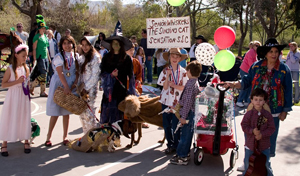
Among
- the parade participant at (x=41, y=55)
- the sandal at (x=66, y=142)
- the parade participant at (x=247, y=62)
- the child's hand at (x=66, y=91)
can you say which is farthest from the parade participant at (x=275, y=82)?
the parade participant at (x=41, y=55)

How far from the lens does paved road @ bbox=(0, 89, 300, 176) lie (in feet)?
17.0

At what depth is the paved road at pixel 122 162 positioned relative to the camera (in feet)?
17.0

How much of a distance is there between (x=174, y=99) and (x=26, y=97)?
8.01 ft

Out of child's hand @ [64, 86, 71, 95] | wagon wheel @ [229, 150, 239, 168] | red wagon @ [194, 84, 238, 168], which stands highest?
child's hand @ [64, 86, 71, 95]

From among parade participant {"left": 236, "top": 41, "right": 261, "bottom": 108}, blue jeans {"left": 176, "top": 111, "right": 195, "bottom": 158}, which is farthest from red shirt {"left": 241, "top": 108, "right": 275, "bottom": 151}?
parade participant {"left": 236, "top": 41, "right": 261, "bottom": 108}

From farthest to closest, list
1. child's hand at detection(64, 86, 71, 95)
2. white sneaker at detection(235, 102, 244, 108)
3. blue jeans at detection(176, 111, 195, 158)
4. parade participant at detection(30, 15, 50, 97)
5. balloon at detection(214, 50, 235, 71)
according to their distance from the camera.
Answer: parade participant at detection(30, 15, 50, 97) → white sneaker at detection(235, 102, 244, 108) → child's hand at detection(64, 86, 71, 95) → balloon at detection(214, 50, 235, 71) → blue jeans at detection(176, 111, 195, 158)

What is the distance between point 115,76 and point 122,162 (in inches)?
57.9

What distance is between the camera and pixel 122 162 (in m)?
5.58

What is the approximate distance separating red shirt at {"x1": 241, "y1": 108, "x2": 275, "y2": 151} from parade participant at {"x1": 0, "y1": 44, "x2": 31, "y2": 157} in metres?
3.50

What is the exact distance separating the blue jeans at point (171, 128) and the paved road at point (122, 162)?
10.5 inches

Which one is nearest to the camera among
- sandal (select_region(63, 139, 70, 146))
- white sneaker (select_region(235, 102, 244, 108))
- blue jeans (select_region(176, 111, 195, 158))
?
blue jeans (select_region(176, 111, 195, 158))

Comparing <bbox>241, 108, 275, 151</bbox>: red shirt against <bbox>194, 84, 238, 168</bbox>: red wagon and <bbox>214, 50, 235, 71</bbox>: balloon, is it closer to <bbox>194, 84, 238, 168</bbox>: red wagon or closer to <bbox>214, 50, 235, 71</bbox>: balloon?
<bbox>194, 84, 238, 168</bbox>: red wagon

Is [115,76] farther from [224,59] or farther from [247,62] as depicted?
[247,62]

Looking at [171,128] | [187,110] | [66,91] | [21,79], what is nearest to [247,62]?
[171,128]
